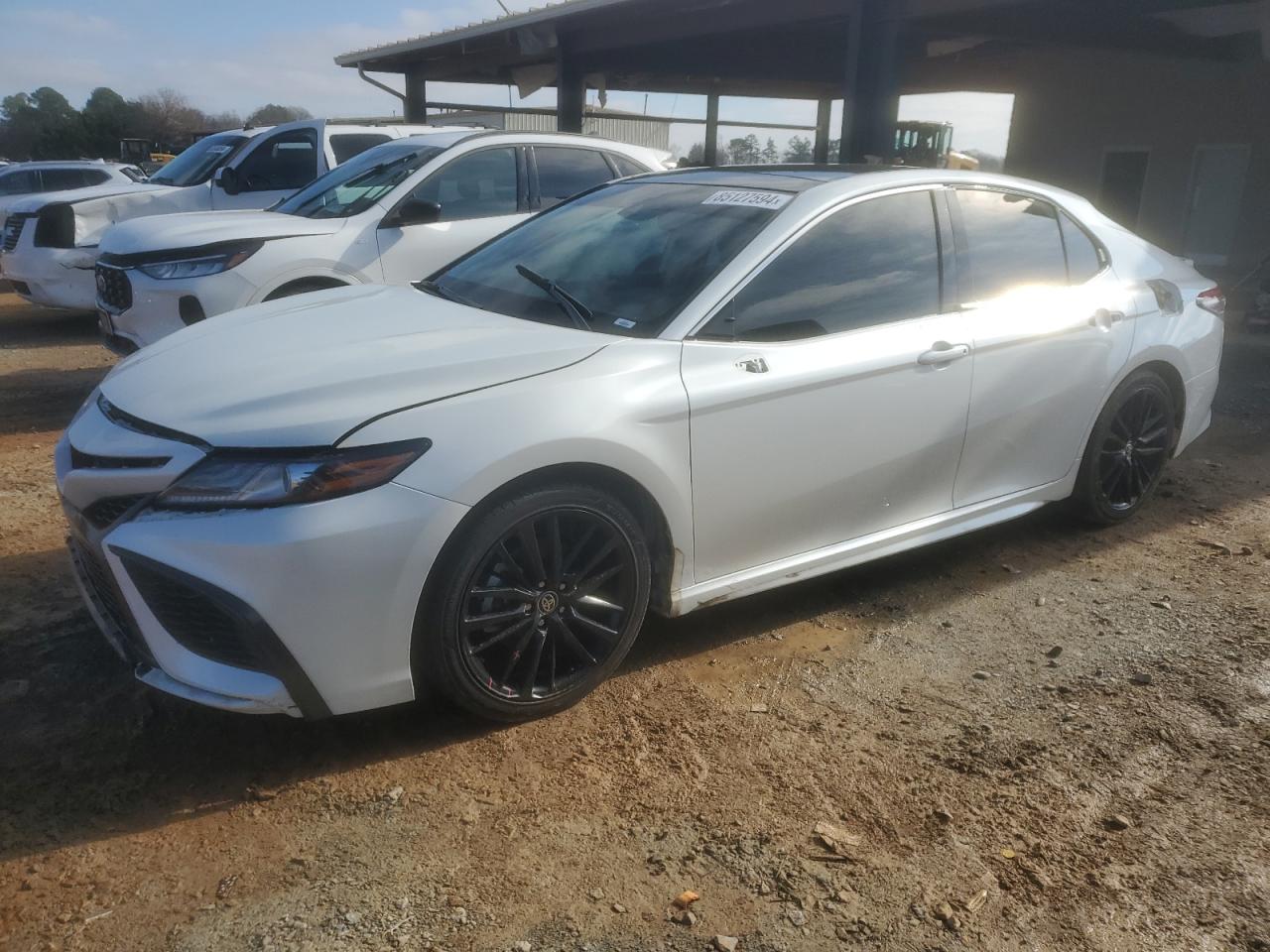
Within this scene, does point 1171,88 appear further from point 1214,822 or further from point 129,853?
point 129,853

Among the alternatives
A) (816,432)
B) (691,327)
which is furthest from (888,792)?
(691,327)

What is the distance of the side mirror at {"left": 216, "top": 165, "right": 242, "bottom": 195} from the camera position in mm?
9758

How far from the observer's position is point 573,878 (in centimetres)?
252

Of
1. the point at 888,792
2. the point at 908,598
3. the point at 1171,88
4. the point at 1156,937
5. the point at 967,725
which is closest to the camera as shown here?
the point at 1156,937

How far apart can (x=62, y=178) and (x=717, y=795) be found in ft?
55.0

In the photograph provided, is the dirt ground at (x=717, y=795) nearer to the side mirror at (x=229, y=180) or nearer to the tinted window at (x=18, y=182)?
the side mirror at (x=229, y=180)

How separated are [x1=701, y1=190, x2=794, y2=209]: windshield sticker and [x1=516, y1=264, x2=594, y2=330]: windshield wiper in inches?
27.2

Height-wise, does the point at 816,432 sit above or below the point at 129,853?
above

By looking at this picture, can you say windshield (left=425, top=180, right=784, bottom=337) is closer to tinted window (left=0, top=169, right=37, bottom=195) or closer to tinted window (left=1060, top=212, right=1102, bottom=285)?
Answer: tinted window (left=1060, top=212, right=1102, bottom=285)


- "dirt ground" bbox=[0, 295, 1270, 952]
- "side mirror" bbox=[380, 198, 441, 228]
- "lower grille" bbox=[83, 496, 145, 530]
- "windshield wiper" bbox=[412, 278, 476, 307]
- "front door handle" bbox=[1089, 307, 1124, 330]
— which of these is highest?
"side mirror" bbox=[380, 198, 441, 228]

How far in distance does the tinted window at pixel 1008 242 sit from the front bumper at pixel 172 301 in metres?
4.25

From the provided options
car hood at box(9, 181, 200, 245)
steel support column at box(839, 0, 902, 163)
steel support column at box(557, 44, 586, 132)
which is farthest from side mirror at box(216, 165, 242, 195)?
steel support column at box(557, 44, 586, 132)

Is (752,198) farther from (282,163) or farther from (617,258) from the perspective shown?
(282,163)

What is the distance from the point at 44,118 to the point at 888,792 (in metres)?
74.3
